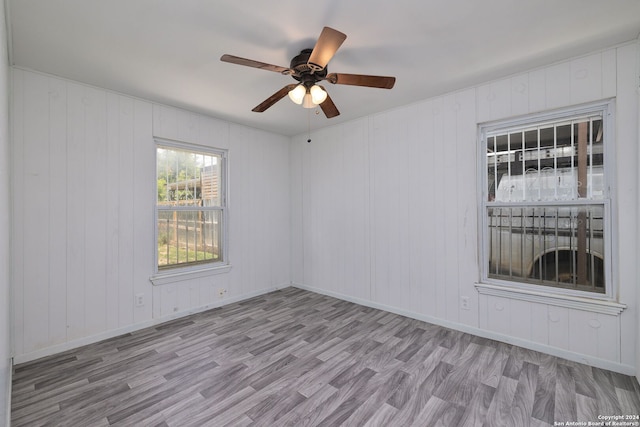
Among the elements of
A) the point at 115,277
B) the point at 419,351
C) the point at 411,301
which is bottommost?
the point at 419,351

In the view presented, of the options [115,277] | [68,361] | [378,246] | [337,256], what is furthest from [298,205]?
[68,361]

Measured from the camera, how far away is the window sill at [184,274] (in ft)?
11.3

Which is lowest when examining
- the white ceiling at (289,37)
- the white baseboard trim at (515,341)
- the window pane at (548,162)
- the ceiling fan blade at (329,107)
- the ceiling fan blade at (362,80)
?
the white baseboard trim at (515,341)

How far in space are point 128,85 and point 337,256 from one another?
10.9ft

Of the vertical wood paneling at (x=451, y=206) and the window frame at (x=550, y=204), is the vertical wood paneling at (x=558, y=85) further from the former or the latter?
the vertical wood paneling at (x=451, y=206)

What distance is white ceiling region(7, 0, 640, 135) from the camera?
1883 millimetres

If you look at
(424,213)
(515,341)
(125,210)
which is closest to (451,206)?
(424,213)

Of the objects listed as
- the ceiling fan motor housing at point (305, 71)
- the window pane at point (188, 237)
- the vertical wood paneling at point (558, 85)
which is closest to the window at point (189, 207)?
the window pane at point (188, 237)

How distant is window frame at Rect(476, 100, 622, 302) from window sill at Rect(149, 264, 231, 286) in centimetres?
326

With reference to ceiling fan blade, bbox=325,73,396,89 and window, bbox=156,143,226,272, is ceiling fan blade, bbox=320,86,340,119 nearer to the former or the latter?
ceiling fan blade, bbox=325,73,396,89

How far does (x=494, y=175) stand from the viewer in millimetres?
3053

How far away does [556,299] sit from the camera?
2639 mm

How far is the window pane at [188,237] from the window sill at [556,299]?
3412 millimetres

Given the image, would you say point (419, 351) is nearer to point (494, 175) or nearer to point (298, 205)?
point (494, 175)
